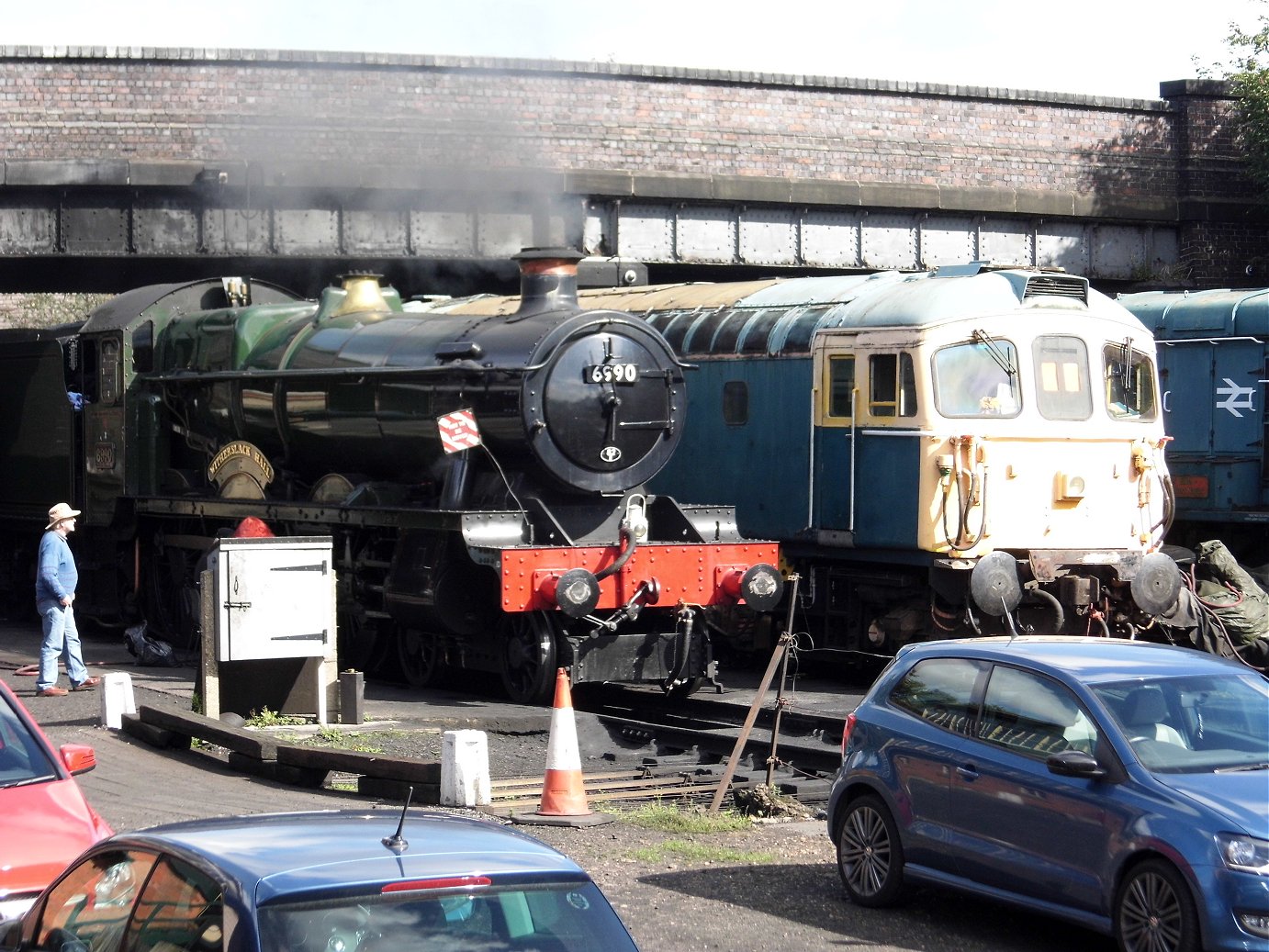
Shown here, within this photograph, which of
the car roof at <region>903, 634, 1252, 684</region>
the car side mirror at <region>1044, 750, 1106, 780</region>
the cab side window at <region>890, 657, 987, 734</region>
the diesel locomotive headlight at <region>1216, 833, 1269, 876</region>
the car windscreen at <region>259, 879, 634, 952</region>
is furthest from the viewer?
the cab side window at <region>890, 657, 987, 734</region>

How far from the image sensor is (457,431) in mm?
14133

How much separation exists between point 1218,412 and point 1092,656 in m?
11.5

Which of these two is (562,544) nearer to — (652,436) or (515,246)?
(652,436)

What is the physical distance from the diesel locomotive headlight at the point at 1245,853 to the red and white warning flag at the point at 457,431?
8620 millimetres

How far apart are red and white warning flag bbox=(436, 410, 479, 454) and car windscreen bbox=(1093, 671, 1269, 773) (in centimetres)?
766

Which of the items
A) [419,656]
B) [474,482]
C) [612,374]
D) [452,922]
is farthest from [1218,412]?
[452,922]

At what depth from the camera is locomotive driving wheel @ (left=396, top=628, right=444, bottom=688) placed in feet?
50.4

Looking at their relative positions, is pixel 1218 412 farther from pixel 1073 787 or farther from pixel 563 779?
pixel 1073 787

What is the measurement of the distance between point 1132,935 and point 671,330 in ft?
37.9

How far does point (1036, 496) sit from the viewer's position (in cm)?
1498

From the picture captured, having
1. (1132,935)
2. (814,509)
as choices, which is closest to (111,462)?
(814,509)

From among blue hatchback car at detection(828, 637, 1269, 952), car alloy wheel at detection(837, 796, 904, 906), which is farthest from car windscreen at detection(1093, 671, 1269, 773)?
car alloy wheel at detection(837, 796, 904, 906)

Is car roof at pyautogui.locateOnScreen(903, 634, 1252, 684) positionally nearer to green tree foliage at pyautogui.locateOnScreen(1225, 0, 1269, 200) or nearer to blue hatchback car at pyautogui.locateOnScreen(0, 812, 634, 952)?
blue hatchback car at pyautogui.locateOnScreen(0, 812, 634, 952)

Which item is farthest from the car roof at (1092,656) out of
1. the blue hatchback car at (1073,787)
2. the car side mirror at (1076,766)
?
the car side mirror at (1076,766)
